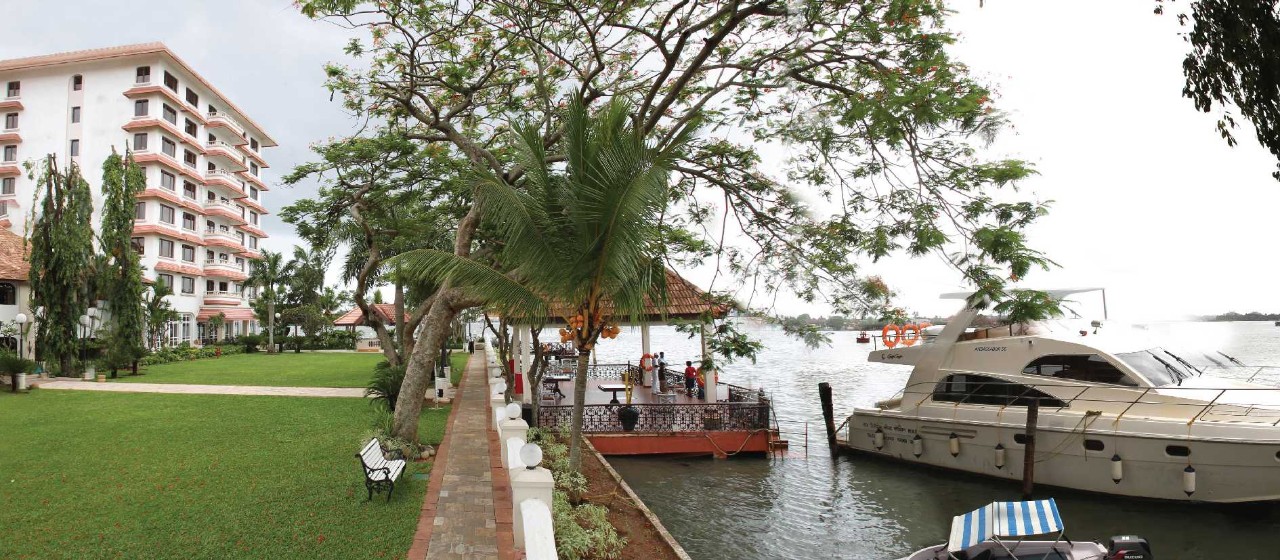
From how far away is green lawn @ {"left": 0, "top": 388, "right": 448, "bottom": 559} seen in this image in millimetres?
6504

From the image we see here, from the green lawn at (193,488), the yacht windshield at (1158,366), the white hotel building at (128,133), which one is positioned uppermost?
the white hotel building at (128,133)

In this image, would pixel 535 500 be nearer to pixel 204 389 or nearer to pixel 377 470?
pixel 377 470

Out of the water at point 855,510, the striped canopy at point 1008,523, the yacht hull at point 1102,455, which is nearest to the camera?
the striped canopy at point 1008,523

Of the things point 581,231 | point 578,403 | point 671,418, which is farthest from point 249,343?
point 581,231

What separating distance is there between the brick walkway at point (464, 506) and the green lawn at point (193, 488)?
0.78ft

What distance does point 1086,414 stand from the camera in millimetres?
12312

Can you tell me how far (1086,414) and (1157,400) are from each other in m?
1.17

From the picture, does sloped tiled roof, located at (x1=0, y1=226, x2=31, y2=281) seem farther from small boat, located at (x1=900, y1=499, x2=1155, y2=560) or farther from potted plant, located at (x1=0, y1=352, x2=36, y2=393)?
small boat, located at (x1=900, y1=499, x2=1155, y2=560)

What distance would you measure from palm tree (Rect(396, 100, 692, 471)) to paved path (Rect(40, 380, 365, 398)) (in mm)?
13972

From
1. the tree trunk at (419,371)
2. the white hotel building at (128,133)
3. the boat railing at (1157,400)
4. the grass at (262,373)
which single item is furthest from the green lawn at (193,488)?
the white hotel building at (128,133)

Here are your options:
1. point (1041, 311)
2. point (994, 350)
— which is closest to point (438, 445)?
point (1041, 311)

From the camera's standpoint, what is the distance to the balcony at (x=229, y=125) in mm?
45969

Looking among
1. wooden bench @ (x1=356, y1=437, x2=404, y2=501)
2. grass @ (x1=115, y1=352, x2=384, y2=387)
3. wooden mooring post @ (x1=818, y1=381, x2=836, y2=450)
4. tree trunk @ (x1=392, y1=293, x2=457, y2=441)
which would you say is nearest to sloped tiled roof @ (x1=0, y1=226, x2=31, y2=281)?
grass @ (x1=115, y1=352, x2=384, y2=387)

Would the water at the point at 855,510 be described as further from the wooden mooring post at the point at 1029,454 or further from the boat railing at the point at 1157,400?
the boat railing at the point at 1157,400
